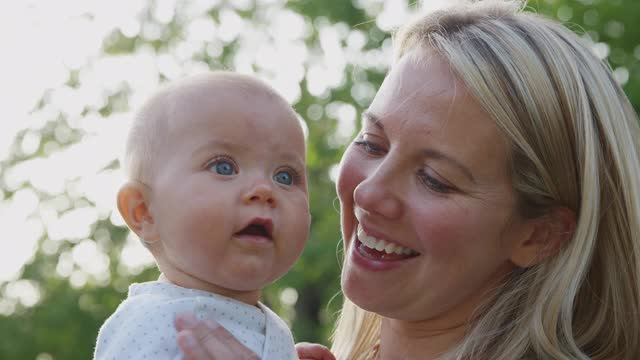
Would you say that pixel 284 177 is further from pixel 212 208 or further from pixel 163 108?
pixel 163 108

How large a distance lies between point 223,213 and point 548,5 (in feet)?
27.9

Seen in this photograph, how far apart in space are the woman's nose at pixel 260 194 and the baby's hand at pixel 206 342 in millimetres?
335

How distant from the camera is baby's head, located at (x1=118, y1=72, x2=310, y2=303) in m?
2.59

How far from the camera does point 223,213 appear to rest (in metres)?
2.57

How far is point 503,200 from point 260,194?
86cm

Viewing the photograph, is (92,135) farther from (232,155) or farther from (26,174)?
(232,155)

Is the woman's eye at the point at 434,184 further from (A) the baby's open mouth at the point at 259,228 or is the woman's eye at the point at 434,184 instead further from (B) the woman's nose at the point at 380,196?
(A) the baby's open mouth at the point at 259,228

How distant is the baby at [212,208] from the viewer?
2.57 meters

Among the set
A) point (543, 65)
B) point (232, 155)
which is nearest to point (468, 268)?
point (543, 65)

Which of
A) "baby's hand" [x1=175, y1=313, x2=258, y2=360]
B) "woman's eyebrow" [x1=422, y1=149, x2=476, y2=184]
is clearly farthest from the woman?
"baby's hand" [x1=175, y1=313, x2=258, y2=360]

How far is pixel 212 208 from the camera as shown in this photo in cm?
257

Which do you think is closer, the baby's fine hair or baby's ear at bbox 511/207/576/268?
the baby's fine hair

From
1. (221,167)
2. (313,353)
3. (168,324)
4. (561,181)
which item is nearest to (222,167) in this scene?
(221,167)

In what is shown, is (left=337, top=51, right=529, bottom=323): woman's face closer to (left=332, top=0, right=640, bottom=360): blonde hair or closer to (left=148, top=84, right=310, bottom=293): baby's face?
(left=332, top=0, right=640, bottom=360): blonde hair
